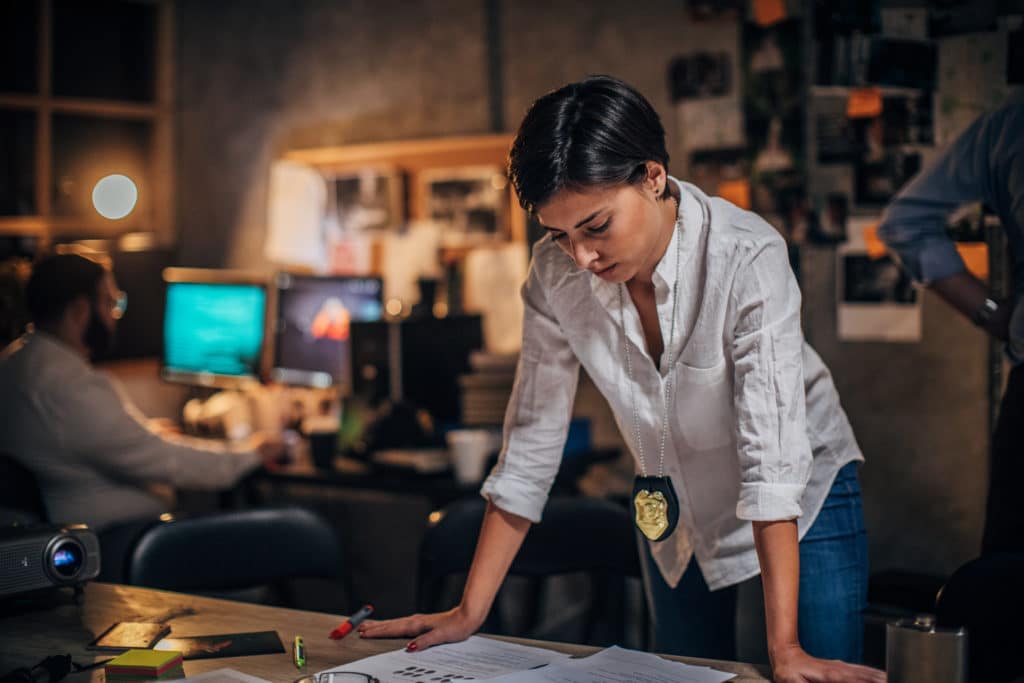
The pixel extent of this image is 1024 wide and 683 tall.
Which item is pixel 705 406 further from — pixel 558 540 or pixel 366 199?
pixel 366 199

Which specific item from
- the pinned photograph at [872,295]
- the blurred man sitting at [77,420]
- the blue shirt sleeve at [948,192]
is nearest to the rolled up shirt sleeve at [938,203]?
the blue shirt sleeve at [948,192]

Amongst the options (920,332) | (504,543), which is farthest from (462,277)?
(504,543)

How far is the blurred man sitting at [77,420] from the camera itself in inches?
116

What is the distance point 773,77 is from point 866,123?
30 cm

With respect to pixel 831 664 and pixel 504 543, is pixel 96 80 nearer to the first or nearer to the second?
pixel 504 543

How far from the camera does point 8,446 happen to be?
2.93 m

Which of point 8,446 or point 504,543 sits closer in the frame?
point 504,543

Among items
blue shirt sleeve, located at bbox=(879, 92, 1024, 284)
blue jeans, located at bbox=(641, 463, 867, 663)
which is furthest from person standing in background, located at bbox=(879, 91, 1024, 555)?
blue jeans, located at bbox=(641, 463, 867, 663)

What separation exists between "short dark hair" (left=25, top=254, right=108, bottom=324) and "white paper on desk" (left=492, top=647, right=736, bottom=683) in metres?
2.11

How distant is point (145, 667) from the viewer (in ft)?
4.62

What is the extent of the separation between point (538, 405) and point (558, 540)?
557 mm

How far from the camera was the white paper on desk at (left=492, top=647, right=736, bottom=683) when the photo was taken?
1.35 metres

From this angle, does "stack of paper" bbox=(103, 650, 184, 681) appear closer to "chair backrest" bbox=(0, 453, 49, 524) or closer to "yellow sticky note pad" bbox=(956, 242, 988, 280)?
"chair backrest" bbox=(0, 453, 49, 524)

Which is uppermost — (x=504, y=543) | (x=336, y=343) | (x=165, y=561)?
(x=336, y=343)
